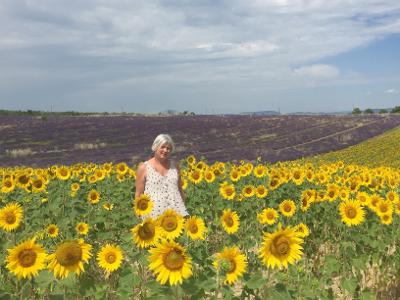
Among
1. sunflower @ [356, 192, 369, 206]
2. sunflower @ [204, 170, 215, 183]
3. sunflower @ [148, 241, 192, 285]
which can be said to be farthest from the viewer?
sunflower @ [204, 170, 215, 183]

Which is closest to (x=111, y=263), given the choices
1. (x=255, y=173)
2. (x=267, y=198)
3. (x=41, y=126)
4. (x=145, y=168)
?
(x=145, y=168)

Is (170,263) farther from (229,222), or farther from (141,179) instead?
(141,179)

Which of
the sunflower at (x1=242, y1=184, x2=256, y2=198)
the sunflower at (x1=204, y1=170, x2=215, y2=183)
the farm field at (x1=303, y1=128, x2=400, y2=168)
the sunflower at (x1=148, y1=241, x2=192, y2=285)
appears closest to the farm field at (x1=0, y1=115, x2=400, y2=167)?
the farm field at (x1=303, y1=128, x2=400, y2=168)

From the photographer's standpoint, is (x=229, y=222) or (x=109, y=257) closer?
(x=109, y=257)

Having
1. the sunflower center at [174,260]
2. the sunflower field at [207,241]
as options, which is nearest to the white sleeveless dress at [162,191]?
the sunflower field at [207,241]

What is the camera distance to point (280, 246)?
10.7ft

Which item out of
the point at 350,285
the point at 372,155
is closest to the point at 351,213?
the point at 350,285

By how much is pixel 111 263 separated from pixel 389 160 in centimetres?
2266

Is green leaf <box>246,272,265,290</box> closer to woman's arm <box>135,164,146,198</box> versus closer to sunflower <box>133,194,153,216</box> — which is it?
sunflower <box>133,194,153,216</box>

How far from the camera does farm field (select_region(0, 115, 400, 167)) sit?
23.8 metres

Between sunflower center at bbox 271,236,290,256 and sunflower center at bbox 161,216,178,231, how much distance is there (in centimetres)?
103

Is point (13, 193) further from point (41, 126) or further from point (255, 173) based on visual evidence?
point (41, 126)

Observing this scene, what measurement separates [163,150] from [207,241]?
7.38 ft

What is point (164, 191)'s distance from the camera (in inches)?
245
